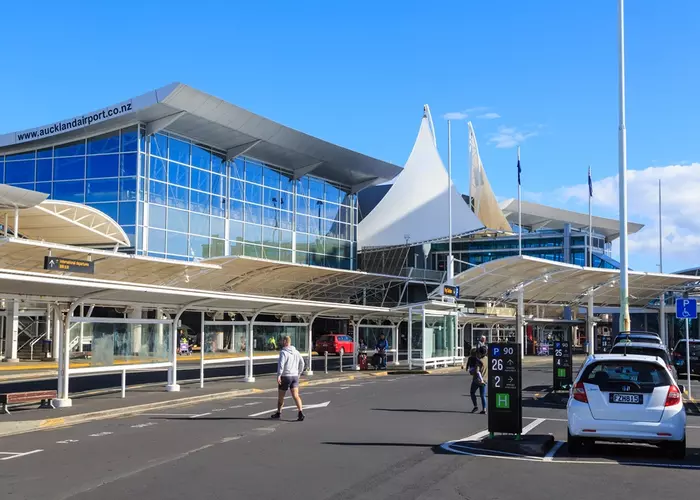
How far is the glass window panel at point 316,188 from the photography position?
57.1 meters

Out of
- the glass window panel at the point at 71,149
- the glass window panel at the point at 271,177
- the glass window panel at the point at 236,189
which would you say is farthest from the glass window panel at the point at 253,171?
the glass window panel at the point at 71,149

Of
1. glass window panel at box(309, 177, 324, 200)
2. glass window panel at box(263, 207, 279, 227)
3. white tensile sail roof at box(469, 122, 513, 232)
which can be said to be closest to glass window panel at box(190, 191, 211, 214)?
glass window panel at box(263, 207, 279, 227)

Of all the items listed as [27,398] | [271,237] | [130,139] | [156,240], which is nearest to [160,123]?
[130,139]

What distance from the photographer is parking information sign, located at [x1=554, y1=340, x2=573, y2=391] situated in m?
22.6

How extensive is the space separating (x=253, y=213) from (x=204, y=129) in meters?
7.41

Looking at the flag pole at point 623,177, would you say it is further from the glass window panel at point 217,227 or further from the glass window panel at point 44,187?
the glass window panel at point 44,187

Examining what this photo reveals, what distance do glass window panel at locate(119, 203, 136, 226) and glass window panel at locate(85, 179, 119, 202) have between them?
29.0 inches

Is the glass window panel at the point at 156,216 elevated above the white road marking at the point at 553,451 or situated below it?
above

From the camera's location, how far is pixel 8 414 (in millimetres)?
16688

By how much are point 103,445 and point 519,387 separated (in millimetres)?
6477

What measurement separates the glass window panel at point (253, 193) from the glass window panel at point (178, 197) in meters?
5.79

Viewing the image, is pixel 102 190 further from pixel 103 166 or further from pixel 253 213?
pixel 253 213

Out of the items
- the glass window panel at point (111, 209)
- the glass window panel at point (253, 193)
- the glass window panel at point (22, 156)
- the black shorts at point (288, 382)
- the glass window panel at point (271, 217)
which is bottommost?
the black shorts at point (288, 382)

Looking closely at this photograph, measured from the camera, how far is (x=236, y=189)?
4978cm
